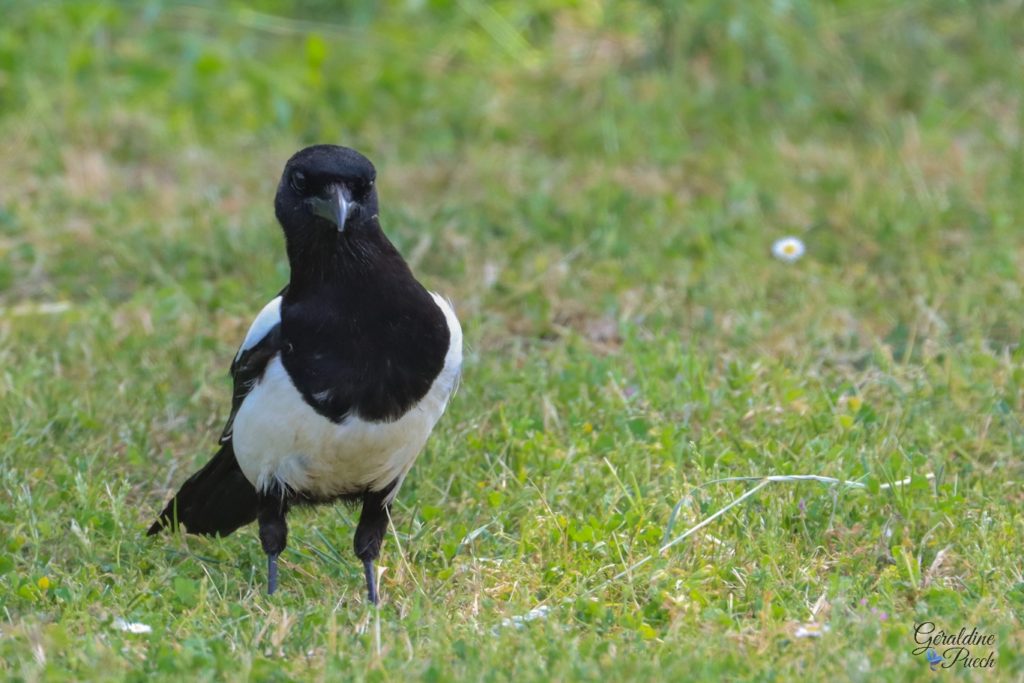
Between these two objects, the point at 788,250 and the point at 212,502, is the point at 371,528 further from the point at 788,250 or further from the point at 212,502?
the point at 788,250

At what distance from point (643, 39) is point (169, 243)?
260 centimetres

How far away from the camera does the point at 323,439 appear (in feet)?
11.6

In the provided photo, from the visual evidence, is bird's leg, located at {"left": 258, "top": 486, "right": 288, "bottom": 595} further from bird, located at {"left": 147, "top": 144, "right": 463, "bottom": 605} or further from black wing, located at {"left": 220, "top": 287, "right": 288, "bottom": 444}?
black wing, located at {"left": 220, "top": 287, "right": 288, "bottom": 444}

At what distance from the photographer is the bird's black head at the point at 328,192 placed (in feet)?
11.7

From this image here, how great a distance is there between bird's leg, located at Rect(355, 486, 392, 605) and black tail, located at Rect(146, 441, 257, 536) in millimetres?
289

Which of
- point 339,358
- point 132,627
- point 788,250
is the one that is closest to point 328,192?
point 339,358

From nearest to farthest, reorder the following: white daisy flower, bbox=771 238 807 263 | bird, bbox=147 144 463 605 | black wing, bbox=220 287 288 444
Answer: bird, bbox=147 144 463 605 < black wing, bbox=220 287 288 444 < white daisy flower, bbox=771 238 807 263

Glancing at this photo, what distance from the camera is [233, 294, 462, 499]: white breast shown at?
3543 millimetres

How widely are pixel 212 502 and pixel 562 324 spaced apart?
1634mm

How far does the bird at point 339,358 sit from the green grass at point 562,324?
0.96 feet

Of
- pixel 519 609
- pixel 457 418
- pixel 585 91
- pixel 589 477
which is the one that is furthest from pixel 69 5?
pixel 519 609

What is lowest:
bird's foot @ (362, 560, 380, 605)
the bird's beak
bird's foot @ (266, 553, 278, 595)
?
bird's foot @ (266, 553, 278, 595)

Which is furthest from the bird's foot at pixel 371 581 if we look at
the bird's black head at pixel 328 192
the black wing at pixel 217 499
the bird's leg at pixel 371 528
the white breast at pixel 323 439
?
the bird's black head at pixel 328 192

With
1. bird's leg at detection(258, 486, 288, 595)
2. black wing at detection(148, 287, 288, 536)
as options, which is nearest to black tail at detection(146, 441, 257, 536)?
black wing at detection(148, 287, 288, 536)
